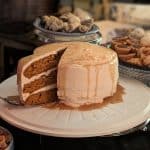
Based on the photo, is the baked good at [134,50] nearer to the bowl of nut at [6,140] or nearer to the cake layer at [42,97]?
the cake layer at [42,97]

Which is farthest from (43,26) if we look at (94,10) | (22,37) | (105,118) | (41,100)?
(94,10)

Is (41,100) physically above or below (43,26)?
below

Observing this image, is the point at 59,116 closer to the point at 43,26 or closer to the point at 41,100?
the point at 41,100

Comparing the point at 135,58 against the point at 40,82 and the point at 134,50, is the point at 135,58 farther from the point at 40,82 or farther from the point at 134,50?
the point at 40,82

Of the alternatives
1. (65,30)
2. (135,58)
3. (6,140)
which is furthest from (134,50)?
(6,140)

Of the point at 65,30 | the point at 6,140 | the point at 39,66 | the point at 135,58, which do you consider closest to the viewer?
the point at 6,140

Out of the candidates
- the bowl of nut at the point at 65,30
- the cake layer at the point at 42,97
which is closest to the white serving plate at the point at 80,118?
the cake layer at the point at 42,97
